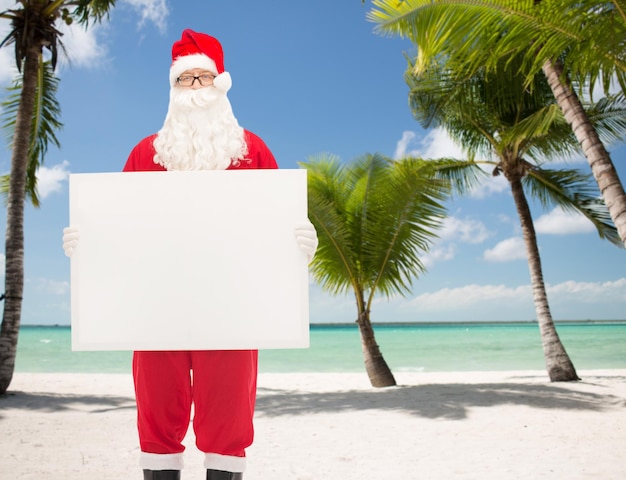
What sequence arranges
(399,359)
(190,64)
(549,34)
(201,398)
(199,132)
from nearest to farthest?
(201,398)
(199,132)
(190,64)
(549,34)
(399,359)

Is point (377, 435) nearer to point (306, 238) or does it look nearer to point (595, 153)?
point (595, 153)

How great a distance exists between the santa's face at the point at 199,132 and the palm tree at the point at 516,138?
7.40m

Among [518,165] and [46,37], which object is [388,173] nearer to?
[518,165]

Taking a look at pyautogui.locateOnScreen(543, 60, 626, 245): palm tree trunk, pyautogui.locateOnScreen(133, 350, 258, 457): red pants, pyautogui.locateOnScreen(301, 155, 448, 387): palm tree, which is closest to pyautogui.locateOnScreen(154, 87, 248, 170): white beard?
pyautogui.locateOnScreen(133, 350, 258, 457): red pants

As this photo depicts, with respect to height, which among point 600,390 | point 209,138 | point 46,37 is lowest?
point 600,390

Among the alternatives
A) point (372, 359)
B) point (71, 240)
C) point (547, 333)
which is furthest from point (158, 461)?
point (547, 333)

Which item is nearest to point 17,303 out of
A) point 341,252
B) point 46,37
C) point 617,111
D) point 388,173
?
point 46,37

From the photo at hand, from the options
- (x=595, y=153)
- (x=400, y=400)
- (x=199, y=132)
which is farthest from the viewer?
(x=400, y=400)

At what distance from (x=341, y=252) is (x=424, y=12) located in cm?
459

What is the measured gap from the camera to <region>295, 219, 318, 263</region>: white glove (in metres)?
2.25

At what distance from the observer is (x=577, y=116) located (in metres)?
6.18

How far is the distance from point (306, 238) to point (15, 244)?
7482 mm

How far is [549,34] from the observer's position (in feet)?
18.5

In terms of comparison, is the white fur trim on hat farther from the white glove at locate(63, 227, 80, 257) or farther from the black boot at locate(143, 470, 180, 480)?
the black boot at locate(143, 470, 180, 480)
